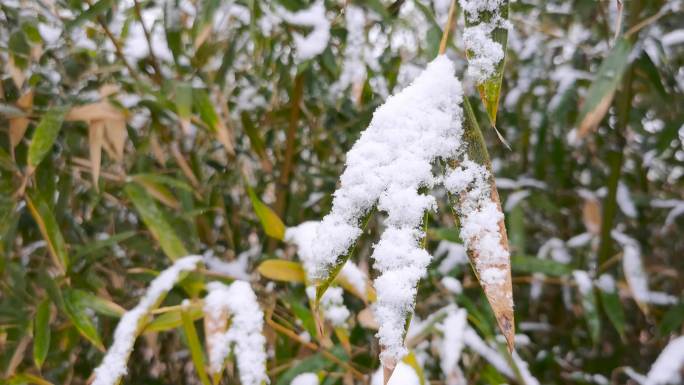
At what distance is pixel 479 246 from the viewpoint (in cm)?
35

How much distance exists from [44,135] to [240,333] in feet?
1.09

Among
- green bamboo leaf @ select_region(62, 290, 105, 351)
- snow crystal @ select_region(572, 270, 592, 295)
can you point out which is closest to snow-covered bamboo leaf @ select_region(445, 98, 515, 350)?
green bamboo leaf @ select_region(62, 290, 105, 351)

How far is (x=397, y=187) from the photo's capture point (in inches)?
13.3

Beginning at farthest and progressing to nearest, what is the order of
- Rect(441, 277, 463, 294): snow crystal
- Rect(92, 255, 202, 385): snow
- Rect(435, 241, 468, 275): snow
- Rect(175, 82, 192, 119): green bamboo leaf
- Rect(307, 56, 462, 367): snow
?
Rect(435, 241, 468, 275): snow < Rect(441, 277, 463, 294): snow crystal < Rect(175, 82, 192, 119): green bamboo leaf < Rect(92, 255, 202, 385): snow < Rect(307, 56, 462, 367): snow

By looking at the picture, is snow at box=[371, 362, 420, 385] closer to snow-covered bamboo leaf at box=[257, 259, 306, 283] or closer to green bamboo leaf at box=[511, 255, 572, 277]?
snow-covered bamboo leaf at box=[257, 259, 306, 283]

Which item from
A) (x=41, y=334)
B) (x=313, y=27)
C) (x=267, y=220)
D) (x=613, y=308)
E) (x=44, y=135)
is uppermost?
(x=313, y=27)

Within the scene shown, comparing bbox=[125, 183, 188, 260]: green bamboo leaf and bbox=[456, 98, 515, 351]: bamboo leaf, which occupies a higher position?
bbox=[456, 98, 515, 351]: bamboo leaf

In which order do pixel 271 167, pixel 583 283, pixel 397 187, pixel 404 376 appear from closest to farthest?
pixel 397 187, pixel 404 376, pixel 583 283, pixel 271 167

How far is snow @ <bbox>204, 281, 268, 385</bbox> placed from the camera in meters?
0.59

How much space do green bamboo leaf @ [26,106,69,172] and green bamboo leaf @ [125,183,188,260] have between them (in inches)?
4.9

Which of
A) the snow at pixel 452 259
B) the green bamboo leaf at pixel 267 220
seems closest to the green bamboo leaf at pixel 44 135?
the green bamboo leaf at pixel 267 220

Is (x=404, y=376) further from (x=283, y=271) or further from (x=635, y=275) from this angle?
(x=635, y=275)

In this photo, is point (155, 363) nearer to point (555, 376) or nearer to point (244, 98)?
point (244, 98)

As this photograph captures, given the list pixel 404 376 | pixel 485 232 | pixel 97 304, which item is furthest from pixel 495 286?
pixel 97 304
